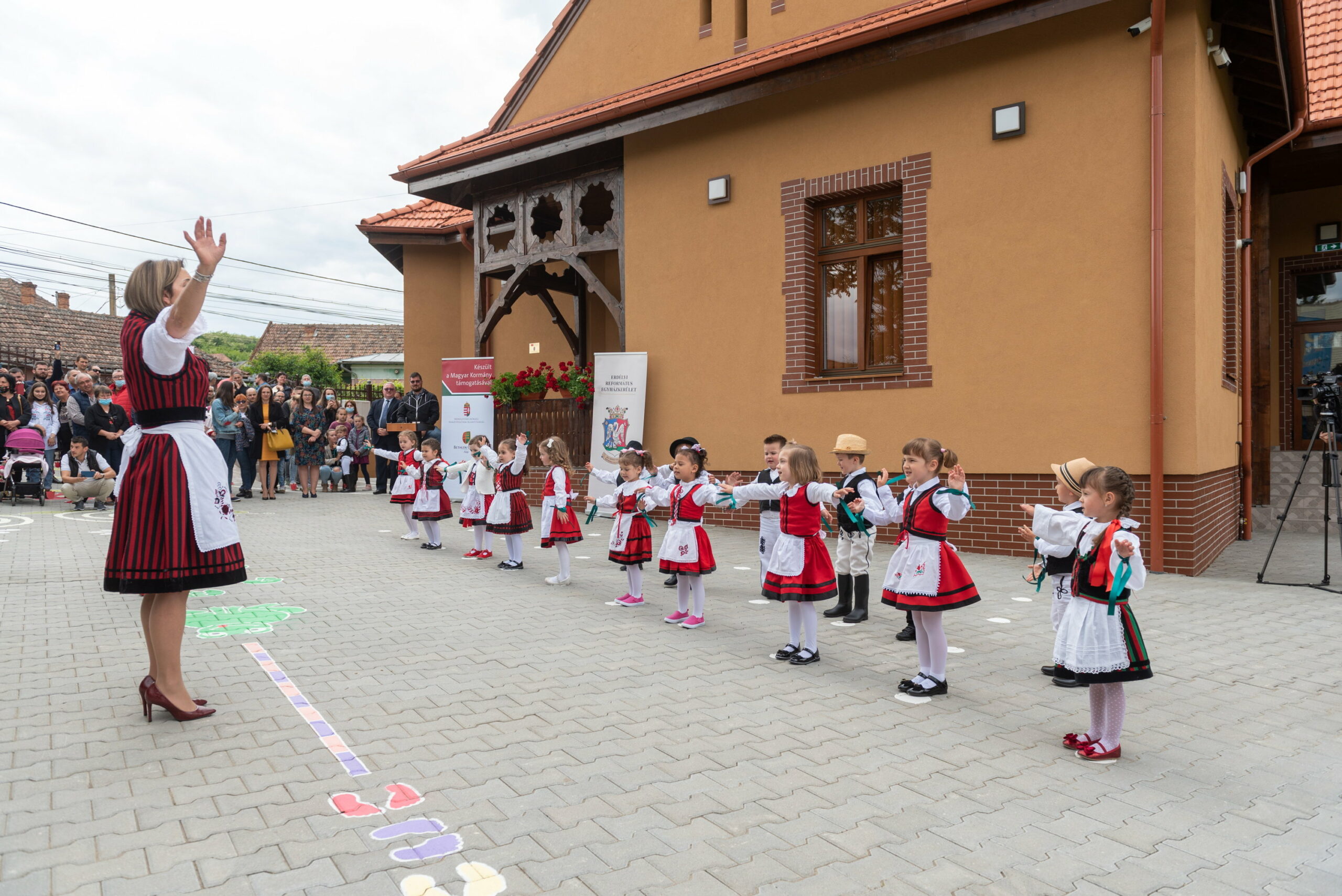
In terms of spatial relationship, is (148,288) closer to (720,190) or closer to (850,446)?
(850,446)

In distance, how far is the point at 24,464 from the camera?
44.4 ft

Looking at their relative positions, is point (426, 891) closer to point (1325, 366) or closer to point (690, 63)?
point (690, 63)

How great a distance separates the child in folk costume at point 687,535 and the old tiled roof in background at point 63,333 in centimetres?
2983

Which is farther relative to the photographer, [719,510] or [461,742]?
[719,510]

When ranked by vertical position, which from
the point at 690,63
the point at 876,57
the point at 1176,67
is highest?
the point at 690,63

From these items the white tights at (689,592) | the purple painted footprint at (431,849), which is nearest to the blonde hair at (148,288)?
the purple painted footprint at (431,849)

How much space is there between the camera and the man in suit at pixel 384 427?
16.3 m

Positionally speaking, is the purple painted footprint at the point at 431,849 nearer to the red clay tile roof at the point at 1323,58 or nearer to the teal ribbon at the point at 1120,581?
the teal ribbon at the point at 1120,581

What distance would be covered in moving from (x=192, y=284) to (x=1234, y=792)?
4.93 meters

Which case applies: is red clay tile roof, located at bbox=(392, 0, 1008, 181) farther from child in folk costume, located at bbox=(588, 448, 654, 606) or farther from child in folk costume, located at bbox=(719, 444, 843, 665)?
child in folk costume, located at bbox=(719, 444, 843, 665)

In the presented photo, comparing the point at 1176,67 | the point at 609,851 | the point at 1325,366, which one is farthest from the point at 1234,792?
the point at 1325,366

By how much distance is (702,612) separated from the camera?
6832 mm

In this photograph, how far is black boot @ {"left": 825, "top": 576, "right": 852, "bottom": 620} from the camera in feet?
22.5

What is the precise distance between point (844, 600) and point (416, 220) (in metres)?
14.8
